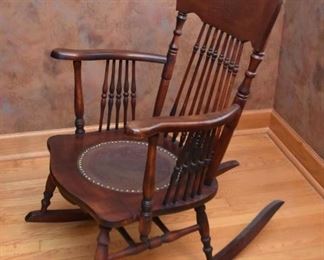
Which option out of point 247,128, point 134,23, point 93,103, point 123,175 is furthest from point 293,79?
point 123,175

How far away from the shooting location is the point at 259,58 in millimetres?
1559

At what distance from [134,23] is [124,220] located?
1.23m

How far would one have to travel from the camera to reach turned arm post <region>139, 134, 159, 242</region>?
1.44 meters

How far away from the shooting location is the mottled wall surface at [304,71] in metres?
2.40

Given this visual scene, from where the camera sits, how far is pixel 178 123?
4.73 ft

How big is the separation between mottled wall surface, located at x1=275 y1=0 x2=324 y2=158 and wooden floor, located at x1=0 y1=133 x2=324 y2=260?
0.23 metres

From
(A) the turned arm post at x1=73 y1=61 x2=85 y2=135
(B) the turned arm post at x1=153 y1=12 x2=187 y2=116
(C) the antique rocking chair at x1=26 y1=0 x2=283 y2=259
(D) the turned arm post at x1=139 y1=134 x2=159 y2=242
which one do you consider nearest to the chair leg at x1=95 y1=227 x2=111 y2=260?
(C) the antique rocking chair at x1=26 y1=0 x2=283 y2=259

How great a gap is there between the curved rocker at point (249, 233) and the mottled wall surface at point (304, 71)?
17.4 inches

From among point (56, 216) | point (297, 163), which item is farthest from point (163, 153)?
point (297, 163)

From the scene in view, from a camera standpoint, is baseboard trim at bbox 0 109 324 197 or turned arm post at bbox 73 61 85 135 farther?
baseboard trim at bbox 0 109 324 197

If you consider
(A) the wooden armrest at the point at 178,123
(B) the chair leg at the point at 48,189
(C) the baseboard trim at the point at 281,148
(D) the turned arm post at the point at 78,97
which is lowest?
(C) the baseboard trim at the point at 281,148

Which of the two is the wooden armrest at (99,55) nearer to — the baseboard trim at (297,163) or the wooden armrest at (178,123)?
the wooden armrest at (178,123)

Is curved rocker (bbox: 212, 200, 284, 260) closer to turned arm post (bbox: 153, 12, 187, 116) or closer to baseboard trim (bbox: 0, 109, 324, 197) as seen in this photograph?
baseboard trim (bbox: 0, 109, 324, 197)

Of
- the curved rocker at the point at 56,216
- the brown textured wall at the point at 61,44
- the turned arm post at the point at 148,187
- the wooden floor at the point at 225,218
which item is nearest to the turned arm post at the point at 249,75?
the turned arm post at the point at 148,187
